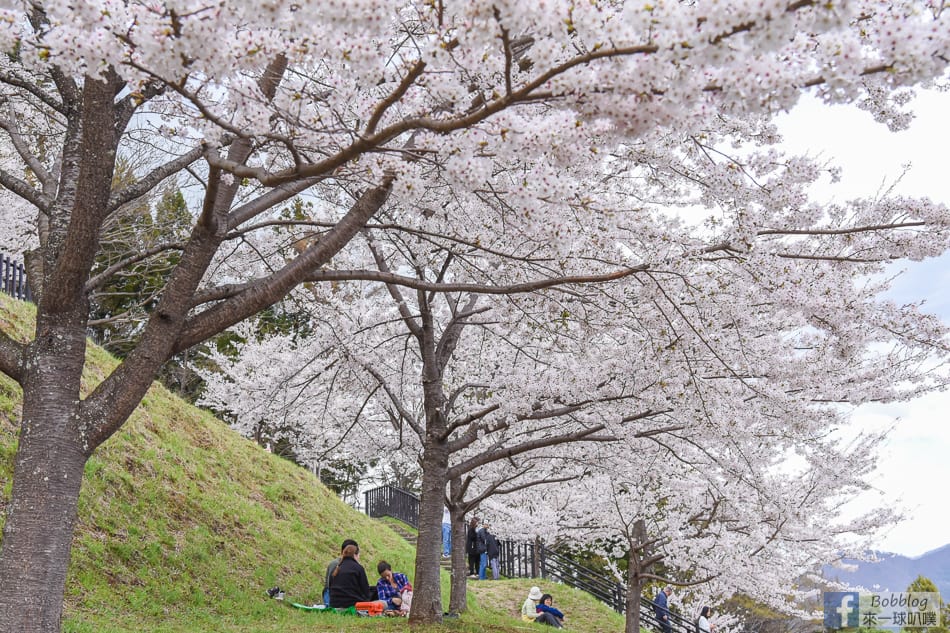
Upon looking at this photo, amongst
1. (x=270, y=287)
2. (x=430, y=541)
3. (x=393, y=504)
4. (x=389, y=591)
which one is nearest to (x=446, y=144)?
(x=270, y=287)

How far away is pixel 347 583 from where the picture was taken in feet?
29.0

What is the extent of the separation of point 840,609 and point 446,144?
17.0m

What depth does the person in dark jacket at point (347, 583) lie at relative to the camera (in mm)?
8797

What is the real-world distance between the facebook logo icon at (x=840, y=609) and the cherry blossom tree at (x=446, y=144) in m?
10.9

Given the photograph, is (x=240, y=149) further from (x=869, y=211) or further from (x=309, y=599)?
(x=309, y=599)

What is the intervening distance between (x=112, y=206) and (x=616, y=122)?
A: 3718 mm

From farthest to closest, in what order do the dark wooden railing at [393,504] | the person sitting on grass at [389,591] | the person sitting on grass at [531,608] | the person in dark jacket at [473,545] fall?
the dark wooden railing at [393,504] → the person in dark jacket at [473,545] → the person sitting on grass at [531,608] → the person sitting on grass at [389,591]

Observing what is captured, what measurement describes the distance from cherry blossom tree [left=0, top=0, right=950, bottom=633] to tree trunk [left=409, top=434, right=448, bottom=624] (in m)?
2.73

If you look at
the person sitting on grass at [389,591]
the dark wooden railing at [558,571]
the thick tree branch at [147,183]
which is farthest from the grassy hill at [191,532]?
the dark wooden railing at [558,571]

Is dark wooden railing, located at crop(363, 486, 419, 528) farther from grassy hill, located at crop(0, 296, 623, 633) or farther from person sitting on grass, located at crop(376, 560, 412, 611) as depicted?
person sitting on grass, located at crop(376, 560, 412, 611)

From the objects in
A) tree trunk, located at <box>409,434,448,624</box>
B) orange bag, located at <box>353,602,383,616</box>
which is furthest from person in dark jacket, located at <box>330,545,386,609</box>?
tree trunk, located at <box>409,434,448,624</box>

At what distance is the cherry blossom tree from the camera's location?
266cm

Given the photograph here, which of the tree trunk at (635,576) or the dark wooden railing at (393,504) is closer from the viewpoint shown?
the tree trunk at (635,576)

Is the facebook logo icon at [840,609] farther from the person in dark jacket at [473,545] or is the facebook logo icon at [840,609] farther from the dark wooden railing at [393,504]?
the dark wooden railing at [393,504]
